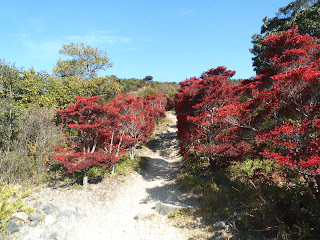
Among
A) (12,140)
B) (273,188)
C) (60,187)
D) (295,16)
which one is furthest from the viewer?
(295,16)

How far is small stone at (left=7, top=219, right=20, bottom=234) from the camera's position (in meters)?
4.89

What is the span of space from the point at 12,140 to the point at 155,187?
7937 millimetres

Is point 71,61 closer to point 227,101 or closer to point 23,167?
point 23,167

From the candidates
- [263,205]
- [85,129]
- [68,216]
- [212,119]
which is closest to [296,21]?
[212,119]

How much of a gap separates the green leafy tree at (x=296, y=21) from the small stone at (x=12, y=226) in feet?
40.4

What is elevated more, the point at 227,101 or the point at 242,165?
the point at 227,101

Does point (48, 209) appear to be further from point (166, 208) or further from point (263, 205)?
point (263, 205)

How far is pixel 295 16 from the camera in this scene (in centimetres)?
1263

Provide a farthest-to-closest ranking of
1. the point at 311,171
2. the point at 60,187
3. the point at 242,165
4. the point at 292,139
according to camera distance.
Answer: the point at 242,165, the point at 60,187, the point at 292,139, the point at 311,171

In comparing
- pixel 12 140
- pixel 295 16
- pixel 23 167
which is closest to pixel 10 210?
pixel 23 167

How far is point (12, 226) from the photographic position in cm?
496

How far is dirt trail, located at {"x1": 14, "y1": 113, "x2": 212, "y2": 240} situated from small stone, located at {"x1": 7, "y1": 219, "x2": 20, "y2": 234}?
158 millimetres

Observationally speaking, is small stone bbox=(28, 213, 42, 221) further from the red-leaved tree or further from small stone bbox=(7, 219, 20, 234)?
the red-leaved tree

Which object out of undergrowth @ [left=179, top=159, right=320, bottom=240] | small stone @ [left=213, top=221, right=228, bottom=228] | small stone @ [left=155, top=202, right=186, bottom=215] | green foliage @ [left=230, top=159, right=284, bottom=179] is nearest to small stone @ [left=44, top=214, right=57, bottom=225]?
small stone @ [left=155, top=202, right=186, bottom=215]
